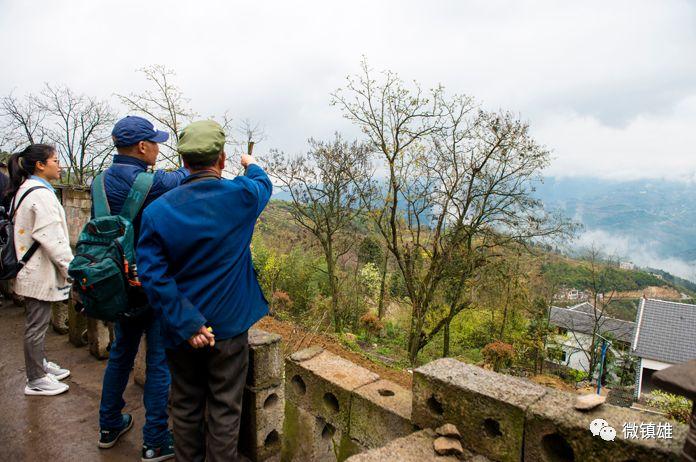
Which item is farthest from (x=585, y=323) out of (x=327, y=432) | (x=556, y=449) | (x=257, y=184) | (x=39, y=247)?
(x=39, y=247)

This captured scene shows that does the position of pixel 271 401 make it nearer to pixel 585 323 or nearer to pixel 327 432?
pixel 327 432

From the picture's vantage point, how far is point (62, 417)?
2873mm

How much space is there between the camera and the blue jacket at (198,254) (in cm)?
177

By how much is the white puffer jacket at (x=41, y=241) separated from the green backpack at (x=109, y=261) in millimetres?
938

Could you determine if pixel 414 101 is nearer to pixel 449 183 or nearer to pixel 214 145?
pixel 449 183

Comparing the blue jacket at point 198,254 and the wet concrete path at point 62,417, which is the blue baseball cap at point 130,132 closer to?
the blue jacket at point 198,254

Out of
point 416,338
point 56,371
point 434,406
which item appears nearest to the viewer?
point 434,406

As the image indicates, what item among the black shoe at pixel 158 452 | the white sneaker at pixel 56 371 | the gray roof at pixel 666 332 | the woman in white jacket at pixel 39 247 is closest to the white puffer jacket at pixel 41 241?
the woman in white jacket at pixel 39 247

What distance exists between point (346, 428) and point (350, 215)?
16911 millimetres

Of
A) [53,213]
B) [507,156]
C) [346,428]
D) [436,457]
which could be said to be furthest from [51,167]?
[507,156]

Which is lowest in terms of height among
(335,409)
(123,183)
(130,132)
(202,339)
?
(335,409)

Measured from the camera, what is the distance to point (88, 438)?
2.65m

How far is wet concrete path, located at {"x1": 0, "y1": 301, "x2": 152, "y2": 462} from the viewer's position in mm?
2502

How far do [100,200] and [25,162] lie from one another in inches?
49.7
